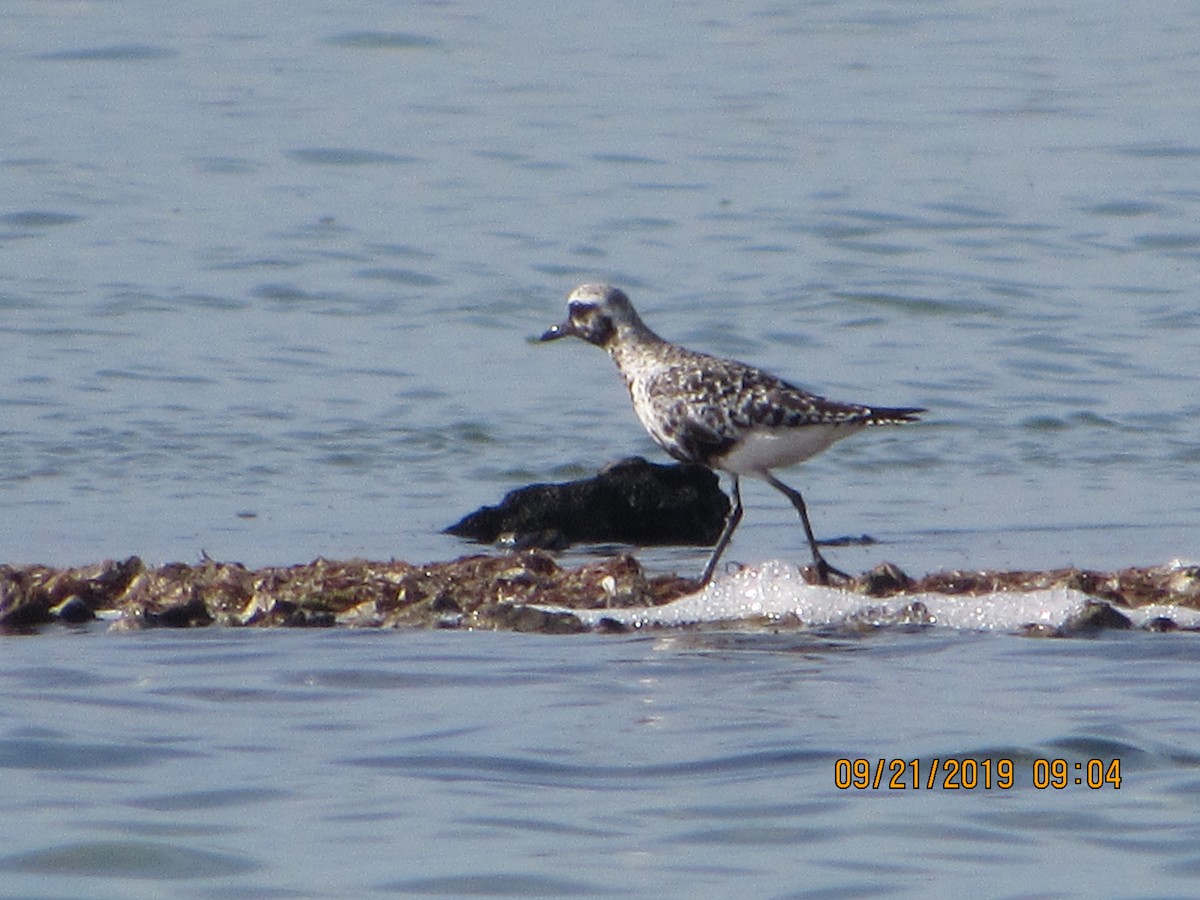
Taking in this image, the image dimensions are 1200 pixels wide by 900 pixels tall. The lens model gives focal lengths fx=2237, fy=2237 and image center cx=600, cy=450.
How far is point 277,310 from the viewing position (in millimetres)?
17312

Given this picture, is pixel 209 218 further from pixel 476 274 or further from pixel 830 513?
pixel 830 513

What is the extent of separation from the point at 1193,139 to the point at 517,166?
23.2 ft

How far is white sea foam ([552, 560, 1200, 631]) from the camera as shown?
763 cm

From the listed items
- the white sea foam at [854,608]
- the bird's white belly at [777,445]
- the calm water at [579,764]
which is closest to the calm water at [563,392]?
the calm water at [579,764]

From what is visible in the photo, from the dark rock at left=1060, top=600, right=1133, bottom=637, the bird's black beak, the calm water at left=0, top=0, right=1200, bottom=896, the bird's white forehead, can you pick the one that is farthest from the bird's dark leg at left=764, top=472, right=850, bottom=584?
the bird's black beak

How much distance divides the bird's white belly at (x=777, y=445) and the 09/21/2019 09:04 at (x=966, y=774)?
3.40m

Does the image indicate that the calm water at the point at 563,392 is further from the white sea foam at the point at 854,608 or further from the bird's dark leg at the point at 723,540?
the bird's dark leg at the point at 723,540

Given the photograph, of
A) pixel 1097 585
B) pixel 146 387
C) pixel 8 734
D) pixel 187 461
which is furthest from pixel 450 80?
pixel 8 734

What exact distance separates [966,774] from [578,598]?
106 inches

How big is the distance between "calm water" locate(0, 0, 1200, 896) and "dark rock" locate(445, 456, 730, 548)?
1.23 ft

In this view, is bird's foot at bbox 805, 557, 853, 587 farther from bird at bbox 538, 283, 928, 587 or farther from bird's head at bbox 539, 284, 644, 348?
bird's head at bbox 539, 284, 644, 348

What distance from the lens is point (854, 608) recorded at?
7.80 meters

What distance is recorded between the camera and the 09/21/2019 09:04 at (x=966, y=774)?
5.64 m

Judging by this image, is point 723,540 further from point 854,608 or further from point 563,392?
point 563,392
